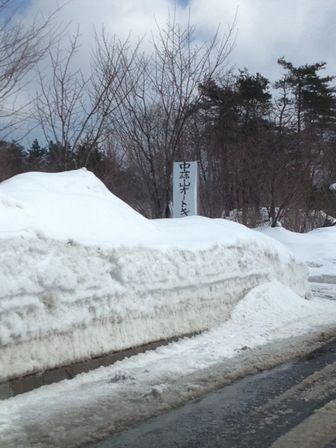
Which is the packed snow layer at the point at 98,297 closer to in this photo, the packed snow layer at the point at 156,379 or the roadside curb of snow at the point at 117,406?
the packed snow layer at the point at 156,379

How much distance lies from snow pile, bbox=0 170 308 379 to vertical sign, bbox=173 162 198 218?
398 cm

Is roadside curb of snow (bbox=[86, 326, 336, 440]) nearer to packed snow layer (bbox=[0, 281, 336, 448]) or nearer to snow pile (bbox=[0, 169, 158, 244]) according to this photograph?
packed snow layer (bbox=[0, 281, 336, 448])

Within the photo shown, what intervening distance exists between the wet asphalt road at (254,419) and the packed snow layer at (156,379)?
18 centimetres

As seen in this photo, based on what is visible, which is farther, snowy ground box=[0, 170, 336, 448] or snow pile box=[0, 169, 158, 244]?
snow pile box=[0, 169, 158, 244]

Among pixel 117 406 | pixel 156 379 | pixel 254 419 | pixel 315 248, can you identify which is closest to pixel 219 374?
pixel 156 379

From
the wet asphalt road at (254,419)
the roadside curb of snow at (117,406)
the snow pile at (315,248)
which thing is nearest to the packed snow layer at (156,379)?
the roadside curb of snow at (117,406)

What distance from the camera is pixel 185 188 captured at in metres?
13.1

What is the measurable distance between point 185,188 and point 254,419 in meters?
8.81

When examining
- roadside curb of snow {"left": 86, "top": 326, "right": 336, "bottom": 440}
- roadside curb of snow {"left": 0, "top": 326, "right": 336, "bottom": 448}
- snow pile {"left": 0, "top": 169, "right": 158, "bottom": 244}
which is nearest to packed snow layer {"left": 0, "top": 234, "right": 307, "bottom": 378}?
snow pile {"left": 0, "top": 169, "right": 158, "bottom": 244}

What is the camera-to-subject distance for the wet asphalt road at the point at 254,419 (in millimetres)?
4082

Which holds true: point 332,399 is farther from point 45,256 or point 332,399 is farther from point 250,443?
point 45,256

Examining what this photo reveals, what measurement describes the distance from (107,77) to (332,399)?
10.5m

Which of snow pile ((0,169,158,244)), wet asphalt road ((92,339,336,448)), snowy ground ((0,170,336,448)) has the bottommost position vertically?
wet asphalt road ((92,339,336,448))

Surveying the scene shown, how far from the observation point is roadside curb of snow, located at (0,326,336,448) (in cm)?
414
